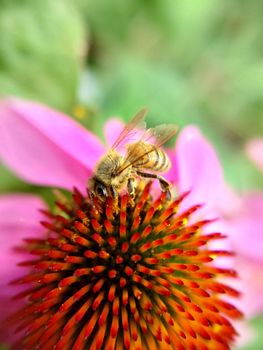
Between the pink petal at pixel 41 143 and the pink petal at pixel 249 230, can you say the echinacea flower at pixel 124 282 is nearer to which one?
the pink petal at pixel 41 143

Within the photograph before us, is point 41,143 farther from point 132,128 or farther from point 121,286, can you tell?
point 121,286

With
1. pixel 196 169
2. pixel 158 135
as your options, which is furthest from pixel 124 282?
pixel 196 169

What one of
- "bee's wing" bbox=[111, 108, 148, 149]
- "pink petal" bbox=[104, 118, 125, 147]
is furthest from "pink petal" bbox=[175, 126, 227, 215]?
"bee's wing" bbox=[111, 108, 148, 149]

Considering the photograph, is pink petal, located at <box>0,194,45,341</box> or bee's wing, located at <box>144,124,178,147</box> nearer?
bee's wing, located at <box>144,124,178,147</box>

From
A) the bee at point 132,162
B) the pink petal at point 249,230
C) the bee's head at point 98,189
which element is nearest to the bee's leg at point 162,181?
the bee at point 132,162

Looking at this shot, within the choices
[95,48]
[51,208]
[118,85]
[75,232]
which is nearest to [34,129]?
[51,208]

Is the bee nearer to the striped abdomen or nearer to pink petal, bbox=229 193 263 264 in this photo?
the striped abdomen
